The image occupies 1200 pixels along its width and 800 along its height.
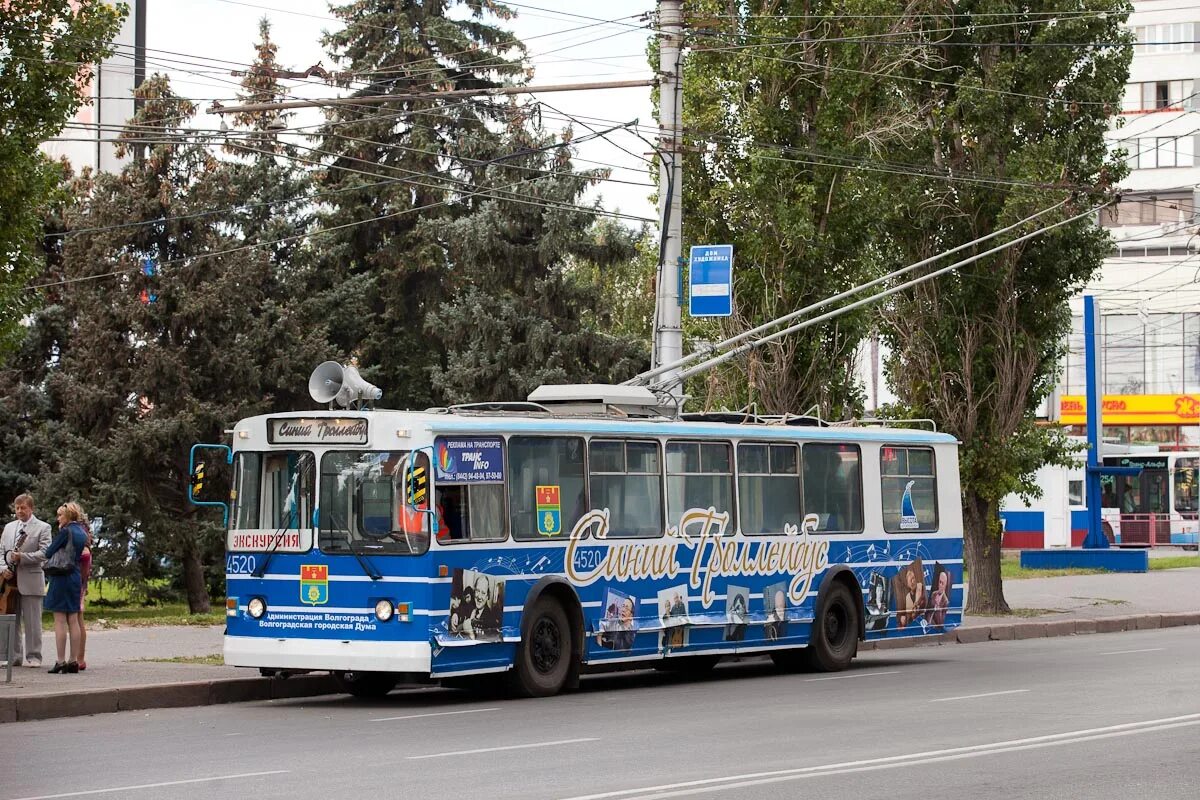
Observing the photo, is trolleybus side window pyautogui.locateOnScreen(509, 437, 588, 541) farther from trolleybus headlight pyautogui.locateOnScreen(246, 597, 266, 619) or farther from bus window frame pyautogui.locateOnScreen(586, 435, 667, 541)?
trolleybus headlight pyautogui.locateOnScreen(246, 597, 266, 619)

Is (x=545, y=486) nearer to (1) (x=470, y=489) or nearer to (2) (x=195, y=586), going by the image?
(1) (x=470, y=489)

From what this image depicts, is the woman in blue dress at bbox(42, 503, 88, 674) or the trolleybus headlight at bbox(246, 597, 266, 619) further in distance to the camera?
the woman in blue dress at bbox(42, 503, 88, 674)

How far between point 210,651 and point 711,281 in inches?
295

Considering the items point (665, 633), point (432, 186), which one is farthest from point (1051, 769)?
point (432, 186)

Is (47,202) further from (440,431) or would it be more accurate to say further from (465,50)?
(465,50)

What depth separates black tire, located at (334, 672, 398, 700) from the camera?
17250 mm

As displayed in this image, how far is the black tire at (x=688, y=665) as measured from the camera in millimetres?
20688

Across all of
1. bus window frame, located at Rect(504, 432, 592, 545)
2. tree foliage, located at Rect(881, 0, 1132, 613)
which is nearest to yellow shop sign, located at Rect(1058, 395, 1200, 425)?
tree foliage, located at Rect(881, 0, 1132, 613)

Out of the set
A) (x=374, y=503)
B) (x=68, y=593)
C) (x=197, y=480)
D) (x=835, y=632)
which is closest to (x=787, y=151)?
(x=835, y=632)

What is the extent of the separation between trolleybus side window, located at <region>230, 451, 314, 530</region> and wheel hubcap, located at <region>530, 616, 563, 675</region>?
2461 mm

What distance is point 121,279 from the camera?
33.9 m

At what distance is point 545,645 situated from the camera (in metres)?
17.2

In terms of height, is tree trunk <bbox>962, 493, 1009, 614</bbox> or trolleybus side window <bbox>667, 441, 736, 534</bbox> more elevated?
trolleybus side window <bbox>667, 441, 736, 534</bbox>

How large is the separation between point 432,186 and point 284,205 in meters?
3.73
